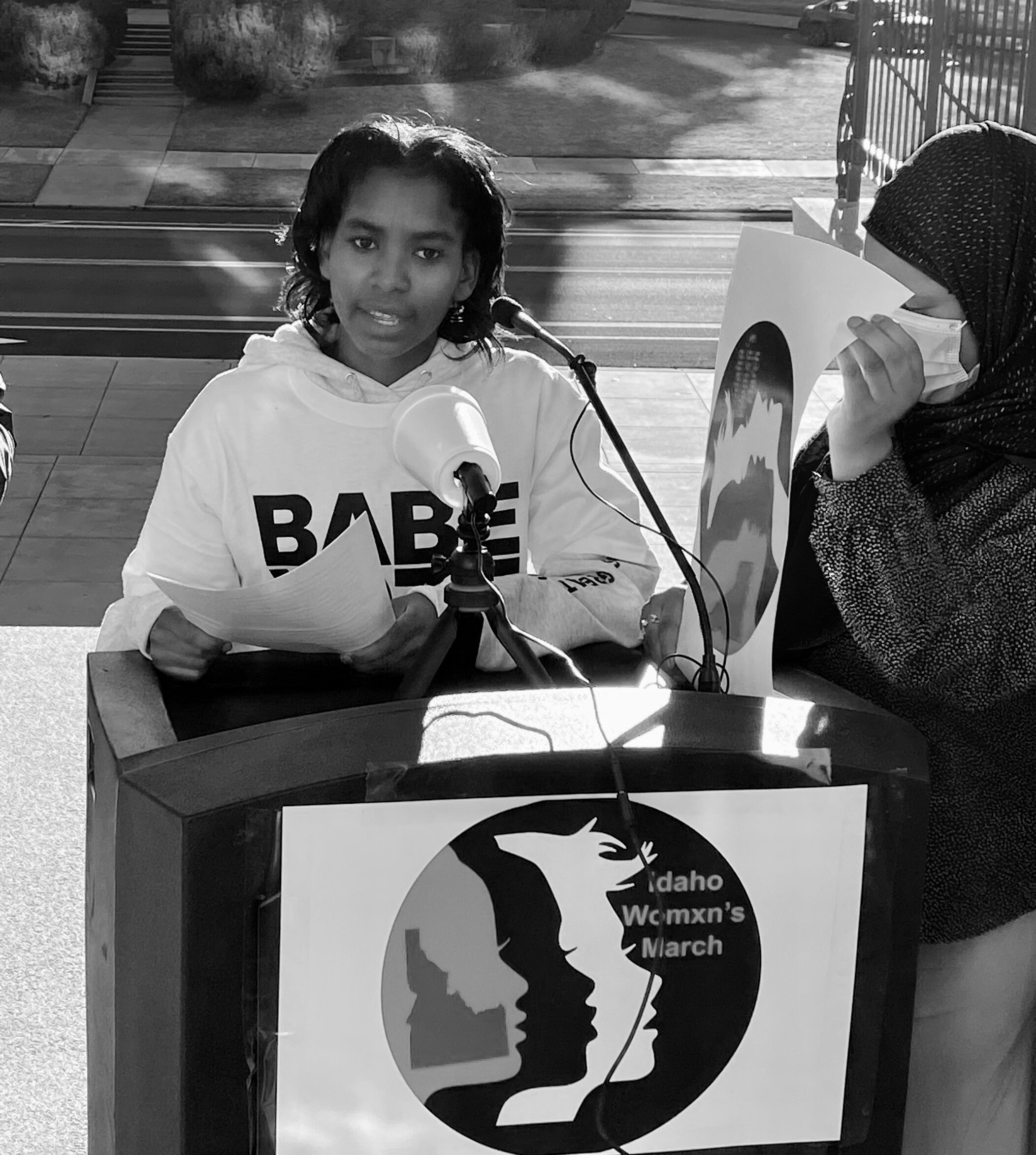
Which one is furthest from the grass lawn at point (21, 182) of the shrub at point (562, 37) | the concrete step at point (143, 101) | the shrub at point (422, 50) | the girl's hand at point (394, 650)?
the girl's hand at point (394, 650)

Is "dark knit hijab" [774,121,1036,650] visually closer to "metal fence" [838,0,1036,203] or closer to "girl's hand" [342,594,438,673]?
"girl's hand" [342,594,438,673]

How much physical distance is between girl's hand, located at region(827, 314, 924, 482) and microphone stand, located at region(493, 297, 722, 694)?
0.65 ft

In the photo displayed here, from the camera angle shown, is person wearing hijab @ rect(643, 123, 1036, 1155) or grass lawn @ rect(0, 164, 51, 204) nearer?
person wearing hijab @ rect(643, 123, 1036, 1155)

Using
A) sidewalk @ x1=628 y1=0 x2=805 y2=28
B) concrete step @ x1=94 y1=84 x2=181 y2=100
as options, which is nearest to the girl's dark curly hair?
concrete step @ x1=94 y1=84 x2=181 y2=100

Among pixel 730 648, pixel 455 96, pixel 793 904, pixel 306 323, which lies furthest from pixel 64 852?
pixel 455 96

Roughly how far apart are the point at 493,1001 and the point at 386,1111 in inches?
5.2

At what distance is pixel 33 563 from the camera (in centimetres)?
566

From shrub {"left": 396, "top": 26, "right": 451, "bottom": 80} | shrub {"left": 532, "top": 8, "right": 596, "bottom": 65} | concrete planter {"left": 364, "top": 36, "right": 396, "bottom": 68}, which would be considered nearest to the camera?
concrete planter {"left": 364, "top": 36, "right": 396, "bottom": 68}

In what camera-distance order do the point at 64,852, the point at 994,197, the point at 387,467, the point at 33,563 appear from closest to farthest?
1. the point at 994,197
2. the point at 387,467
3. the point at 64,852
4. the point at 33,563

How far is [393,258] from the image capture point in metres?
2.19

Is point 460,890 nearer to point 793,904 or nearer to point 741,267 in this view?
point 793,904

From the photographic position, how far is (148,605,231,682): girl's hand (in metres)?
1.75

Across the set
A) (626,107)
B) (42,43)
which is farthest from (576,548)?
(42,43)

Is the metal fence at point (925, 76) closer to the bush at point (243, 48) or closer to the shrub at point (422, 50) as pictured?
the bush at point (243, 48)
